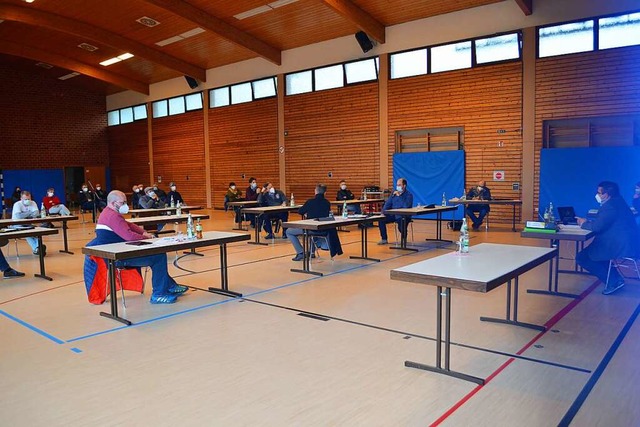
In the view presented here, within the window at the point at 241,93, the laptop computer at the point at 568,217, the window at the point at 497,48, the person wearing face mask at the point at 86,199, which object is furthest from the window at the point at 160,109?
the laptop computer at the point at 568,217

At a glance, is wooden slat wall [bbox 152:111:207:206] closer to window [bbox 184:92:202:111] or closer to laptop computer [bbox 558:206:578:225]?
window [bbox 184:92:202:111]

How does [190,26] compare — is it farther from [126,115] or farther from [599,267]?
[599,267]

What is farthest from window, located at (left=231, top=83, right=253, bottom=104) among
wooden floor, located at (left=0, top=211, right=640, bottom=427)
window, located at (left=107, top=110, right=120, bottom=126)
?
wooden floor, located at (left=0, top=211, right=640, bottom=427)

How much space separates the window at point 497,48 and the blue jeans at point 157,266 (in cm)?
1078

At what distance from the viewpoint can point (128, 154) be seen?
2552 cm

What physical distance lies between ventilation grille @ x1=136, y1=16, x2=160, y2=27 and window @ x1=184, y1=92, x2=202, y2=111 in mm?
5323

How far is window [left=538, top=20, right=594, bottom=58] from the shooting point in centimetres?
1195

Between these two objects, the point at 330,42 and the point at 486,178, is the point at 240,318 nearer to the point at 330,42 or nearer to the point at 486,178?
the point at 486,178

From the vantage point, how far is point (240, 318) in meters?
5.24

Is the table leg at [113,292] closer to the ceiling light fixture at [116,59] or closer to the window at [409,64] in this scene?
the window at [409,64]

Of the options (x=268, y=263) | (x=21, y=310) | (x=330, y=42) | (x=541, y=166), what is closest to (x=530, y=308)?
(x=268, y=263)

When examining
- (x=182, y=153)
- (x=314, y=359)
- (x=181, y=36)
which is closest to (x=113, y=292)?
(x=314, y=359)

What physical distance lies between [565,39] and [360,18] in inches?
208

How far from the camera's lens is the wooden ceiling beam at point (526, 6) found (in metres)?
12.0
